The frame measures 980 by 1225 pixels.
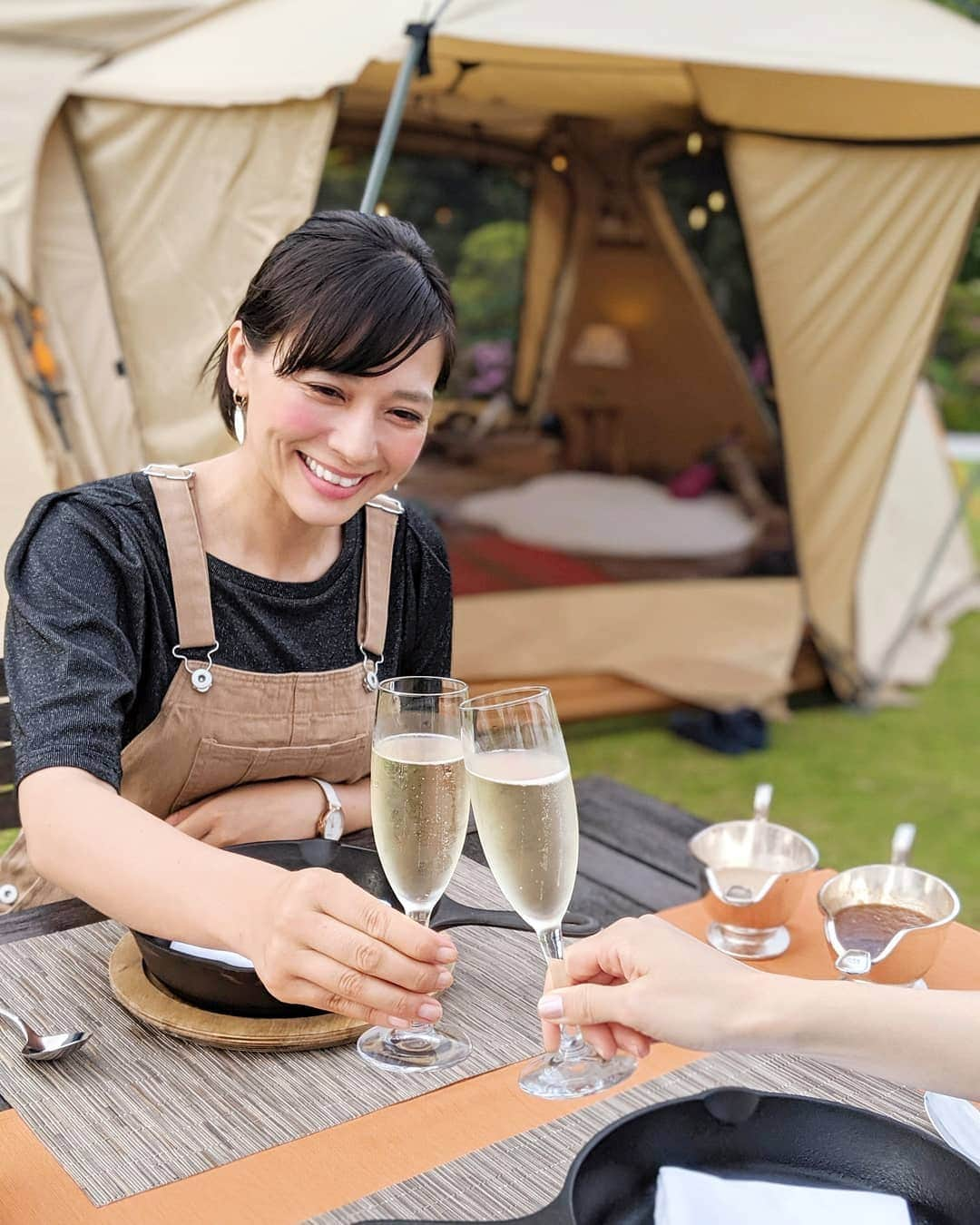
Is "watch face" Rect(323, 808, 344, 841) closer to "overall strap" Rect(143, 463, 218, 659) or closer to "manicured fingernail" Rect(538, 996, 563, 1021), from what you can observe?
"overall strap" Rect(143, 463, 218, 659)

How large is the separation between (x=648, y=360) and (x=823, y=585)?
1460 mm

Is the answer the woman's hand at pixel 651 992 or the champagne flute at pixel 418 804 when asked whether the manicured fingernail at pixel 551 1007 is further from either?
the champagne flute at pixel 418 804

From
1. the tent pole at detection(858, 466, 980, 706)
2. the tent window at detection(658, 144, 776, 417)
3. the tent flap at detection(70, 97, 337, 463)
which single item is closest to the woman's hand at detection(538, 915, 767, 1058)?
the tent flap at detection(70, 97, 337, 463)

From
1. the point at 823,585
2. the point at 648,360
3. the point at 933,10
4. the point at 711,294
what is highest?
the point at 933,10

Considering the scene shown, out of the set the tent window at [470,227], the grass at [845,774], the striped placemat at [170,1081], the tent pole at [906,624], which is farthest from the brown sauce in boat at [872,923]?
the tent pole at [906,624]

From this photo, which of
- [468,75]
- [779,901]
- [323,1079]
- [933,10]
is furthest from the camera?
[468,75]

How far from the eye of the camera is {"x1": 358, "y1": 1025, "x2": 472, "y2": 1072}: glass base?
1085 millimetres

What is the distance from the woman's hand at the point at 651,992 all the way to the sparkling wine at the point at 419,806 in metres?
0.15

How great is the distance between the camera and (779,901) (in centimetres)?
133

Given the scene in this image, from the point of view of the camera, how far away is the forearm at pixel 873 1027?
0.87m

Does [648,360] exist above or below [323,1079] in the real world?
below

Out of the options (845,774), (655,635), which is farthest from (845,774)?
(655,635)

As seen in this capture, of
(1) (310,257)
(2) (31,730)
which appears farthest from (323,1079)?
(1) (310,257)

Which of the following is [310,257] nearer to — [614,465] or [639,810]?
[639,810]
